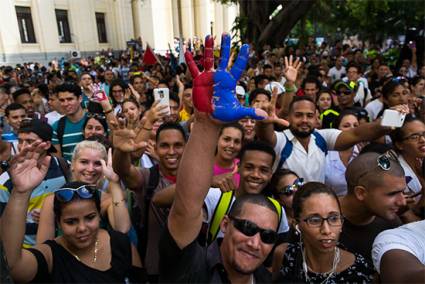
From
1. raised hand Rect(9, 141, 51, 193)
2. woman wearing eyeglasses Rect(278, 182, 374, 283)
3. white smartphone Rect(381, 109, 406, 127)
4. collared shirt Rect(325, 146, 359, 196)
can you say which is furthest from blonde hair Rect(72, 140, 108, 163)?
white smartphone Rect(381, 109, 406, 127)

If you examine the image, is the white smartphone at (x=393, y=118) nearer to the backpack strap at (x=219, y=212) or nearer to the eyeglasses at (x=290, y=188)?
the eyeglasses at (x=290, y=188)

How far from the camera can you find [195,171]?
4.45 ft

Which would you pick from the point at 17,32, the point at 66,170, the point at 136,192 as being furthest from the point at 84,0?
the point at 136,192

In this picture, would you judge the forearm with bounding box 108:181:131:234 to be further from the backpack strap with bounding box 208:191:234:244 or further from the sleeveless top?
the backpack strap with bounding box 208:191:234:244

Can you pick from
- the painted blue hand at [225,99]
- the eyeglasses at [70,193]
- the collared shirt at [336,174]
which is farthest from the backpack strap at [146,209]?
the collared shirt at [336,174]

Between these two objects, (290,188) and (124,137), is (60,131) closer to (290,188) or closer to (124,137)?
(124,137)

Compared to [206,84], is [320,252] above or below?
below

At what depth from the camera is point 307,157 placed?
10.3ft

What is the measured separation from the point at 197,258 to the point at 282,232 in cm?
107

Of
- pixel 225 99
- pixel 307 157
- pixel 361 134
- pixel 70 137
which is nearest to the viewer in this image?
pixel 225 99

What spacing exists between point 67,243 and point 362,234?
1.68 metres

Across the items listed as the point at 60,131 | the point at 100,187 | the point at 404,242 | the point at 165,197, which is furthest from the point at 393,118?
the point at 60,131

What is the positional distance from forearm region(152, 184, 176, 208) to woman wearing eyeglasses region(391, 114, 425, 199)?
71.8 inches

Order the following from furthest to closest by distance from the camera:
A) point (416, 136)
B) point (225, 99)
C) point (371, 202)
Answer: point (416, 136)
point (371, 202)
point (225, 99)
